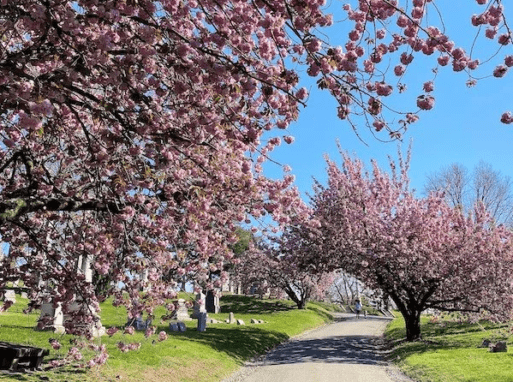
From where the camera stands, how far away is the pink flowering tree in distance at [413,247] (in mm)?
22859

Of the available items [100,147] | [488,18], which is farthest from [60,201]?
[488,18]

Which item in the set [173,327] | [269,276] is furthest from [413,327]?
[269,276]

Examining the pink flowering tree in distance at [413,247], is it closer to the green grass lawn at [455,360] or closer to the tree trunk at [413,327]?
the tree trunk at [413,327]

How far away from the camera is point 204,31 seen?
217 inches

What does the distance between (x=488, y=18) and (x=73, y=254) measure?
832 centimetres

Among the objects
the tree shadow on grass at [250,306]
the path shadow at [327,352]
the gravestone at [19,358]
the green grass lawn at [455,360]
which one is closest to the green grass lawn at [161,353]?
the gravestone at [19,358]

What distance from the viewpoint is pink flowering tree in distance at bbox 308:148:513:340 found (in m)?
22.9

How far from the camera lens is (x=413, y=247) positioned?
22641 millimetres

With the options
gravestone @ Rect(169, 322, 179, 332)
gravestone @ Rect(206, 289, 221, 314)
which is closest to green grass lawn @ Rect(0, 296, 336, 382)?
gravestone @ Rect(169, 322, 179, 332)

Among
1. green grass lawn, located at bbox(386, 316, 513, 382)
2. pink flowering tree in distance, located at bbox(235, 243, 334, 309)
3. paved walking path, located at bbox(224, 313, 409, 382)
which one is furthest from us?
pink flowering tree in distance, located at bbox(235, 243, 334, 309)

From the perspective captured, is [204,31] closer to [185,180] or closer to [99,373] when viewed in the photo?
[185,180]

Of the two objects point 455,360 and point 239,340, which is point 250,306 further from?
point 455,360

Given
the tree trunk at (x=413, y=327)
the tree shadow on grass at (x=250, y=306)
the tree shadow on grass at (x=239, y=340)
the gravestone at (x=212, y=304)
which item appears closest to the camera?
the tree shadow on grass at (x=239, y=340)

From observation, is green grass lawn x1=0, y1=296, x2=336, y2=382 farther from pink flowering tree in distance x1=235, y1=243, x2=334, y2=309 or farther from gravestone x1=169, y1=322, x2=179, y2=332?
pink flowering tree in distance x1=235, y1=243, x2=334, y2=309
